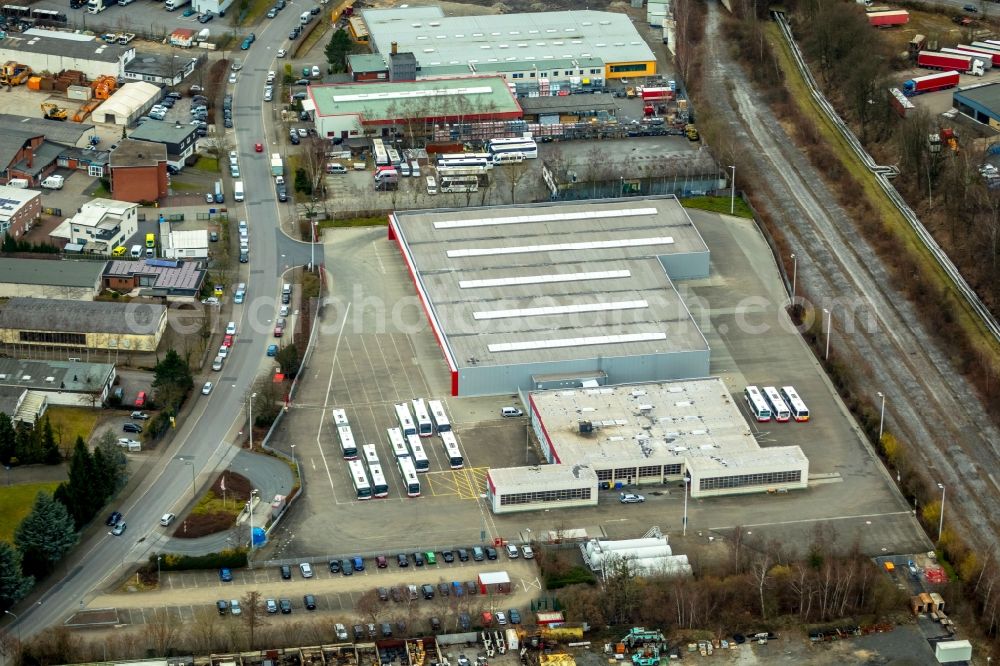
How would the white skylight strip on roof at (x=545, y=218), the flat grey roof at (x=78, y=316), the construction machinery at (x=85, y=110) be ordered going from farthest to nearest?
the construction machinery at (x=85, y=110) < the white skylight strip on roof at (x=545, y=218) < the flat grey roof at (x=78, y=316)

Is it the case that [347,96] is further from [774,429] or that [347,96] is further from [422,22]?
[774,429]

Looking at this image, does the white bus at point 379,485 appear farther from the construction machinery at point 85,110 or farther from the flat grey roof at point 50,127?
the construction machinery at point 85,110

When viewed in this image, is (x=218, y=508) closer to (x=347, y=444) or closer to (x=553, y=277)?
(x=347, y=444)

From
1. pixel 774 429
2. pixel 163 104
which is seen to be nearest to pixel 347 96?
pixel 163 104

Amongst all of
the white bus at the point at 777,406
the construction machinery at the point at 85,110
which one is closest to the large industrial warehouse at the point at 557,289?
the white bus at the point at 777,406

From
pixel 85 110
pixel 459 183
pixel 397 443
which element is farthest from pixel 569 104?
pixel 397 443

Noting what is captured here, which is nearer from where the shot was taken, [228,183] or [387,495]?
[387,495]
